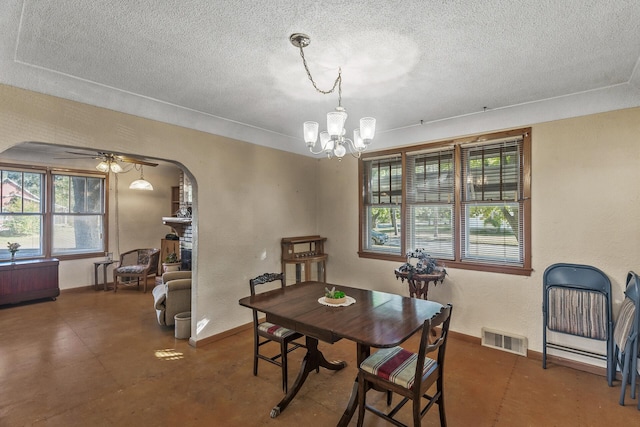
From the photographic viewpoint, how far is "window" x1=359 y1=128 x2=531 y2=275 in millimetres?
3289

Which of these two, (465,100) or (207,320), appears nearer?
(465,100)

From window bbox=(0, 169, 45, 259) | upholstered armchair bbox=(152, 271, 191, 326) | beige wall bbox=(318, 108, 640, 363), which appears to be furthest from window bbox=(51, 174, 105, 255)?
beige wall bbox=(318, 108, 640, 363)

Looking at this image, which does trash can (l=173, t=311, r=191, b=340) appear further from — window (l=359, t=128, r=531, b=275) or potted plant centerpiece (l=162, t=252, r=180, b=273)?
window (l=359, t=128, r=531, b=275)

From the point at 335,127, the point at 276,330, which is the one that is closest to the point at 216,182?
the point at 276,330

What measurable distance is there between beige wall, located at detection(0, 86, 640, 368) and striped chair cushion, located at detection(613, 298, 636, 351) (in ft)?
0.85

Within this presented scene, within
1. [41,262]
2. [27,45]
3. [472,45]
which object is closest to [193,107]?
[27,45]

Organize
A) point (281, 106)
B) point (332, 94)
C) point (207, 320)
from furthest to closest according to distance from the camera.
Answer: point (207, 320) < point (281, 106) < point (332, 94)

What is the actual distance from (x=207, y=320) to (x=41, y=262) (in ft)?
12.3

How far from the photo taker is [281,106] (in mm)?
3182

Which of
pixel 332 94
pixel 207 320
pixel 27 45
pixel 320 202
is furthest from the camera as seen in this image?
pixel 320 202

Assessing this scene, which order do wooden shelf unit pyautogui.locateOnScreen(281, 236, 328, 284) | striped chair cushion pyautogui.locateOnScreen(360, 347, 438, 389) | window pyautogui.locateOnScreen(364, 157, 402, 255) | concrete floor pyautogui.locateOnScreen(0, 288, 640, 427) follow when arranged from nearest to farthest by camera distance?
striped chair cushion pyautogui.locateOnScreen(360, 347, 438, 389) → concrete floor pyautogui.locateOnScreen(0, 288, 640, 427) → window pyautogui.locateOnScreen(364, 157, 402, 255) → wooden shelf unit pyautogui.locateOnScreen(281, 236, 328, 284)

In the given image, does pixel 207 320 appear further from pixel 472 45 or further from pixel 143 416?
pixel 472 45

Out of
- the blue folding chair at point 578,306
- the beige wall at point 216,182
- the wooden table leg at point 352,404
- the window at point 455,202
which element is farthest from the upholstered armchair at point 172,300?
the blue folding chair at point 578,306

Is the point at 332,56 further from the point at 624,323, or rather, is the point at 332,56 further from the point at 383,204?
the point at 624,323
